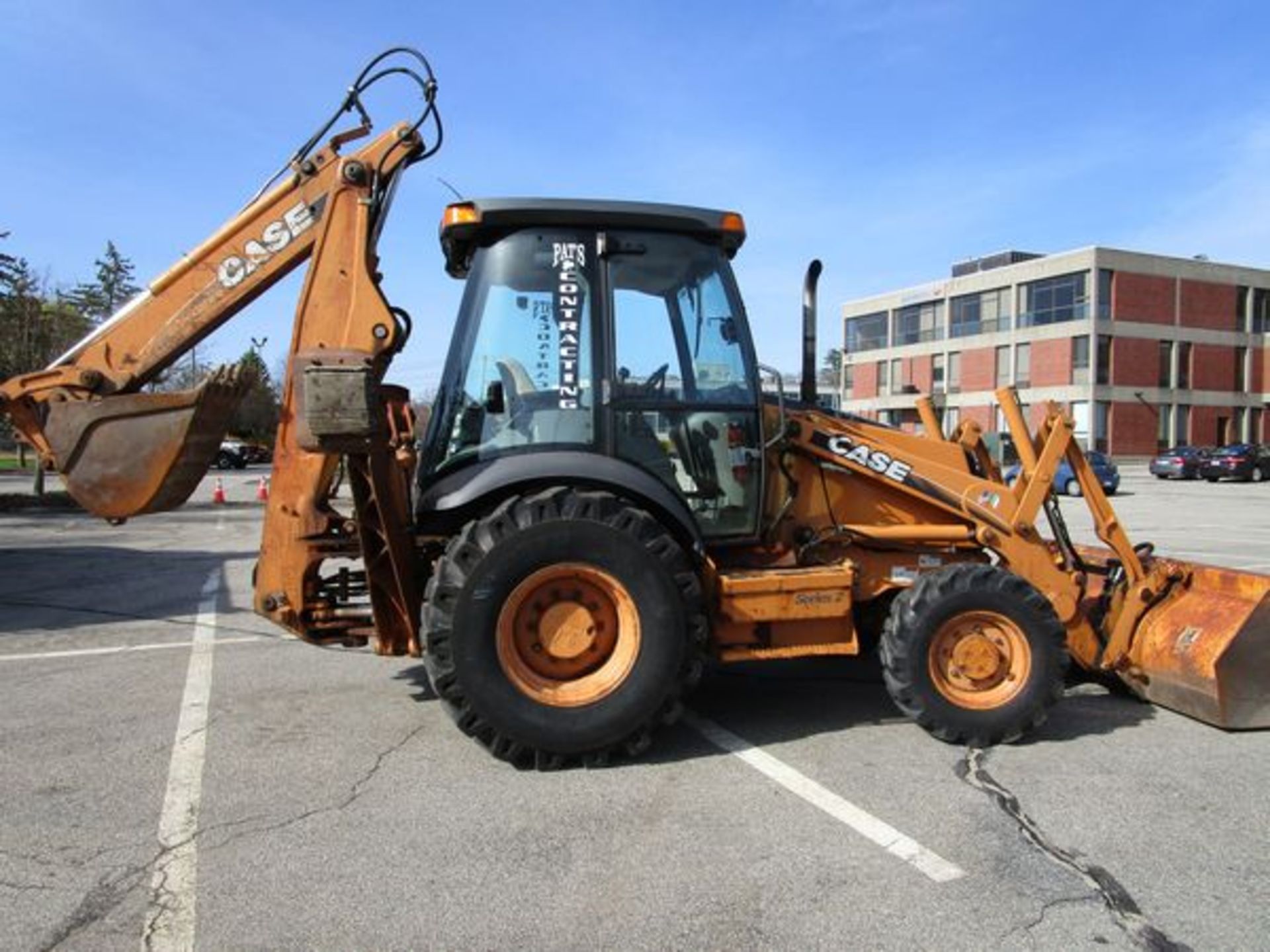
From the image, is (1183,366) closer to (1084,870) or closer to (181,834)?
(1084,870)

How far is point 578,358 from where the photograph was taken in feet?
16.1

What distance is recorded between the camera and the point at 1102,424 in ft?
172

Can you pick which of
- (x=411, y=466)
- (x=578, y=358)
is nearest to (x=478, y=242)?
(x=578, y=358)

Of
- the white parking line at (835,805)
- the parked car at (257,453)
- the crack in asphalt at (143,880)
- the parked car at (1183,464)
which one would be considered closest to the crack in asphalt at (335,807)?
the crack in asphalt at (143,880)

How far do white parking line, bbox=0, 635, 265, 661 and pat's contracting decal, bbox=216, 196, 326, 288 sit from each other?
11.7 feet

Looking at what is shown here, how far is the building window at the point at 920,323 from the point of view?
6275 centimetres

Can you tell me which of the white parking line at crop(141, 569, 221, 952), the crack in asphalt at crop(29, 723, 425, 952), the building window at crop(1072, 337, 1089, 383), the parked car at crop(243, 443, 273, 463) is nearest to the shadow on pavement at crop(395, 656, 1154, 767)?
the white parking line at crop(141, 569, 221, 952)

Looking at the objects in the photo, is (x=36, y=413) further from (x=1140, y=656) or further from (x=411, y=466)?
(x=1140, y=656)

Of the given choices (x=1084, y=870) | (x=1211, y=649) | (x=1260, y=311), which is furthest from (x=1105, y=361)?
(x=1084, y=870)

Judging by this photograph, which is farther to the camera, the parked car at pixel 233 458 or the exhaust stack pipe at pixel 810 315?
the parked car at pixel 233 458

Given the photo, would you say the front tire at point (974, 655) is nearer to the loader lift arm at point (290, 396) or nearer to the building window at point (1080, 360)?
the loader lift arm at point (290, 396)

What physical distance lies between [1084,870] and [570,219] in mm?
3677

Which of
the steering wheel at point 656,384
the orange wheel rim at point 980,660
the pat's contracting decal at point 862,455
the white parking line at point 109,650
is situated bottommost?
the white parking line at point 109,650

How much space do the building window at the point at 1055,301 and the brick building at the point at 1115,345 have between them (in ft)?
0.21
